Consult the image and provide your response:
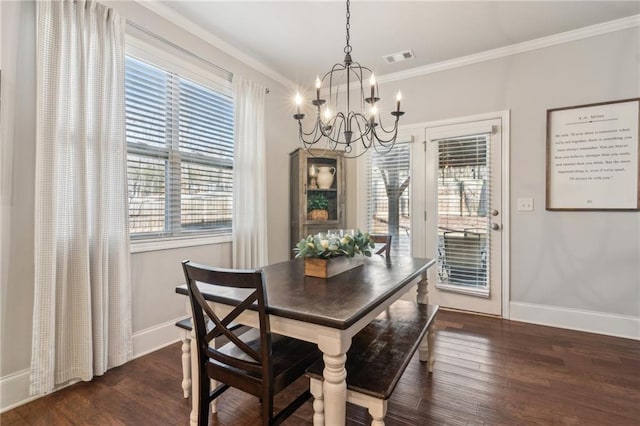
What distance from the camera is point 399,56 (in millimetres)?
3330

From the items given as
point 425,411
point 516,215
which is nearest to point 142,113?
point 425,411

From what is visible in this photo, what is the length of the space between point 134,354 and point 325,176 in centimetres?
257

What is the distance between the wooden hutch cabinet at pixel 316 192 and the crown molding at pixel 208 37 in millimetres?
939

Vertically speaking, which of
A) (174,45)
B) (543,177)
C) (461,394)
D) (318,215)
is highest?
(174,45)

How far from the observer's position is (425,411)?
1762mm

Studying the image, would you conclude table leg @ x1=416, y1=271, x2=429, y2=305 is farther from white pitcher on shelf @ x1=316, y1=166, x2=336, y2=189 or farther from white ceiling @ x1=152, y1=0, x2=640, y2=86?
white ceiling @ x1=152, y1=0, x2=640, y2=86

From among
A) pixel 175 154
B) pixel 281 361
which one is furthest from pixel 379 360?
pixel 175 154

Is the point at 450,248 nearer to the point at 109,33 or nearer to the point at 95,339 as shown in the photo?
the point at 95,339

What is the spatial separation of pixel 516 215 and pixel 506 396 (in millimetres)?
1908

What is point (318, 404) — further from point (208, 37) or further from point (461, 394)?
point (208, 37)

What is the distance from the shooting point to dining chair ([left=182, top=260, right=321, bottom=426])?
1219mm

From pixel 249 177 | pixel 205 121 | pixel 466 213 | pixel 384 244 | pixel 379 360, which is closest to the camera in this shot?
pixel 379 360

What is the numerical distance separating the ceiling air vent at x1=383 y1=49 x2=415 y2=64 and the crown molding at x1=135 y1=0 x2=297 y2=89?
125 centimetres

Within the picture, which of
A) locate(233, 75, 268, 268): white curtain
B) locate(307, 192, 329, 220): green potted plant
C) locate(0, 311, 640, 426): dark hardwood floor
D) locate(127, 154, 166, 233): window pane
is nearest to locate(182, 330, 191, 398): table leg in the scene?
locate(0, 311, 640, 426): dark hardwood floor
